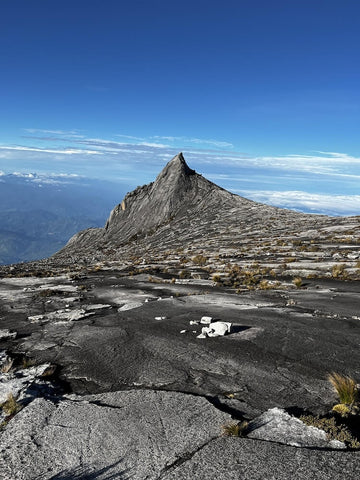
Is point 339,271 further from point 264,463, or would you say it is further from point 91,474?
point 91,474

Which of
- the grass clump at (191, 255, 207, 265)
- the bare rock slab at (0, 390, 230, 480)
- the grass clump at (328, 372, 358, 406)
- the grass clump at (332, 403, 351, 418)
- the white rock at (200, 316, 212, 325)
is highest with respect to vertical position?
the grass clump at (328, 372, 358, 406)

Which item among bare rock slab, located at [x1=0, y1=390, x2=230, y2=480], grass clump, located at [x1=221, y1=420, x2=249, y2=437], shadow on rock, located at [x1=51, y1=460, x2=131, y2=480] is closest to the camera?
shadow on rock, located at [x1=51, y1=460, x2=131, y2=480]

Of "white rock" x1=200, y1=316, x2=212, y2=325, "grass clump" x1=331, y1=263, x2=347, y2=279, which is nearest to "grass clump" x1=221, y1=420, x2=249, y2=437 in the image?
"white rock" x1=200, y1=316, x2=212, y2=325

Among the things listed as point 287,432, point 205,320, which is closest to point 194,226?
point 205,320

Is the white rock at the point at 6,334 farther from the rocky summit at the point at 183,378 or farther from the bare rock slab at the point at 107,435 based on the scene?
the bare rock slab at the point at 107,435

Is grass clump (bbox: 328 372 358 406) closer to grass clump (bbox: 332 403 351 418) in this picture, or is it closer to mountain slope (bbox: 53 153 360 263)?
grass clump (bbox: 332 403 351 418)

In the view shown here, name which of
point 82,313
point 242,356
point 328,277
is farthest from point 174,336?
point 328,277

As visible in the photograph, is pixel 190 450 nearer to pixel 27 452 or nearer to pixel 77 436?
pixel 77 436
